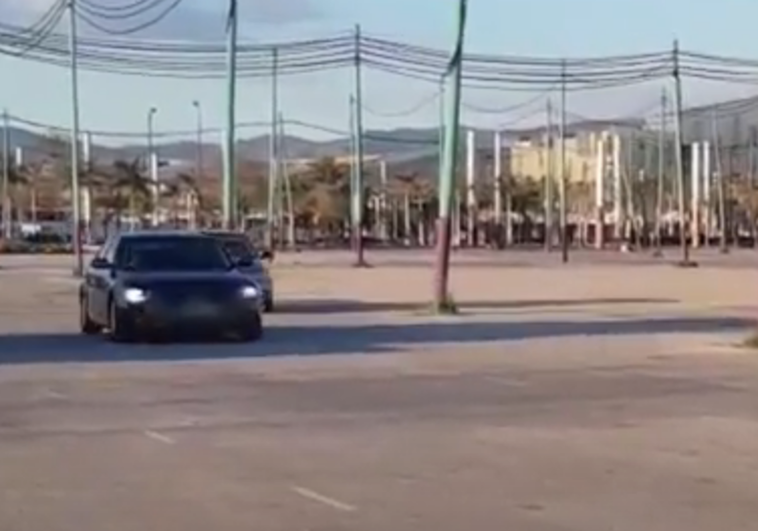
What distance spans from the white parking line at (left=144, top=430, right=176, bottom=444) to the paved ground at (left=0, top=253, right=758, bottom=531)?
0.12ft

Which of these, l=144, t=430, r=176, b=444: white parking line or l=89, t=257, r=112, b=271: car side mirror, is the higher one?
l=89, t=257, r=112, b=271: car side mirror

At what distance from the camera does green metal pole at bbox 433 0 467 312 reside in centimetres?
4278

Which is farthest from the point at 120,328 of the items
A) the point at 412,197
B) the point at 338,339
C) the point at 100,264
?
the point at 412,197

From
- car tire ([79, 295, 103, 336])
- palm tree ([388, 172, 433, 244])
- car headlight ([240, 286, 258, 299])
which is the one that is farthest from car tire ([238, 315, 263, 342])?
palm tree ([388, 172, 433, 244])

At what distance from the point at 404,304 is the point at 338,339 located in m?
14.6

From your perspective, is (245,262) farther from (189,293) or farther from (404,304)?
(189,293)

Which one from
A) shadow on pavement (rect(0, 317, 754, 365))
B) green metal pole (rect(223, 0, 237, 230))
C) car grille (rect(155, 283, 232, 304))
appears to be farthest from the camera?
green metal pole (rect(223, 0, 237, 230))

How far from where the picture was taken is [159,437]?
1786 cm

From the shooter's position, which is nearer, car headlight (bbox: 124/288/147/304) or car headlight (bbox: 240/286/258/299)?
car headlight (bbox: 124/288/147/304)

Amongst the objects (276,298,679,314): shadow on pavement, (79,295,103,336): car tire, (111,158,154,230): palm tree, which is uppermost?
(111,158,154,230): palm tree

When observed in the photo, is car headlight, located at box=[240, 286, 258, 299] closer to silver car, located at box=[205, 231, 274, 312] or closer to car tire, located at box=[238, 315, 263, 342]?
car tire, located at box=[238, 315, 263, 342]

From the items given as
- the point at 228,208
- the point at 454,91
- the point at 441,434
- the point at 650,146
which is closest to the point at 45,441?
the point at 441,434

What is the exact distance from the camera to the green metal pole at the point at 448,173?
42.8 meters

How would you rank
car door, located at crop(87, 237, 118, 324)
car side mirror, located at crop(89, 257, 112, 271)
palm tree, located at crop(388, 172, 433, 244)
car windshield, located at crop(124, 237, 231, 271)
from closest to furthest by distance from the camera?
car door, located at crop(87, 237, 118, 324) → car windshield, located at crop(124, 237, 231, 271) → car side mirror, located at crop(89, 257, 112, 271) → palm tree, located at crop(388, 172, 433, 244)
